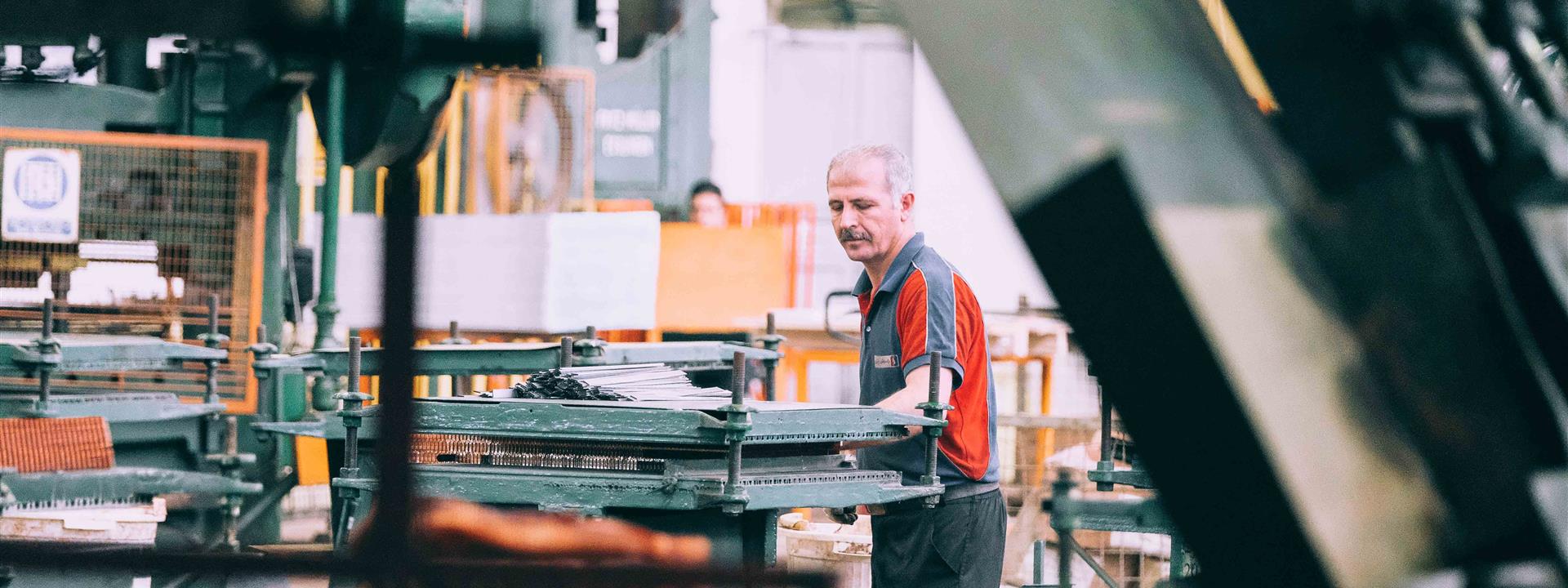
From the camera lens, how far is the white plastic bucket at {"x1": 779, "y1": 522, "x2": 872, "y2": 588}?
4996 millimetres

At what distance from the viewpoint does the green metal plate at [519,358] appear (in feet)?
16.3

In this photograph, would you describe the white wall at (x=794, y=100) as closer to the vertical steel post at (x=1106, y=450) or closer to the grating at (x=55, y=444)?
the grating at (x=55, y=444)

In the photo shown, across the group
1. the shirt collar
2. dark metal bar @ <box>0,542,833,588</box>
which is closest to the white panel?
the shirt collar

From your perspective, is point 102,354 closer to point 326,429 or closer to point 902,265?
point 326,429

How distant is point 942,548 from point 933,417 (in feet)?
1.26

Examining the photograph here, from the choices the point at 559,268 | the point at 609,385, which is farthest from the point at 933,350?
the point at 559,268

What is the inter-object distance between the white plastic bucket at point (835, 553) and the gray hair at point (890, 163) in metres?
1.43

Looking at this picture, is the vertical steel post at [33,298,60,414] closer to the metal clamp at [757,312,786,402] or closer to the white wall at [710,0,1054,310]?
the metal clamp at [757,312,786,402]

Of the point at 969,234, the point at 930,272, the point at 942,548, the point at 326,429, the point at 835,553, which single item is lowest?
the point at 835,553

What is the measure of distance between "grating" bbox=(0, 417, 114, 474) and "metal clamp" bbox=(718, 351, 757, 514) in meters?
3.10

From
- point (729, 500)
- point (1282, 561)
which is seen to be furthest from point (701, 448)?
point (1282, 561)

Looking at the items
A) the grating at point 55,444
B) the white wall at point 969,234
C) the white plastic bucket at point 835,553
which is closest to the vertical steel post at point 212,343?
the grating at point 55,444

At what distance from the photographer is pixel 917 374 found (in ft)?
12.5

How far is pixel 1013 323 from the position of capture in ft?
26.3
